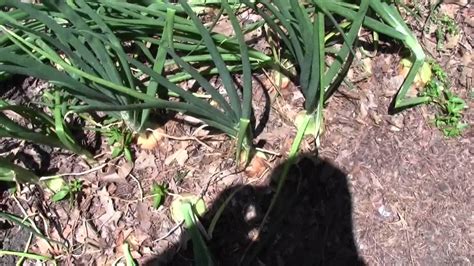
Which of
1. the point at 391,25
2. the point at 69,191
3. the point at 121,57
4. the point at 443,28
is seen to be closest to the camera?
the point at 121,57

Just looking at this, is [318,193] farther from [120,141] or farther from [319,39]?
[120,141]

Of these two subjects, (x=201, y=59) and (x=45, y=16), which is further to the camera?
(x=201, y=59)

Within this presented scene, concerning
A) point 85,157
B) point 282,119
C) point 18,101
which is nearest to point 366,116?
point 282,119

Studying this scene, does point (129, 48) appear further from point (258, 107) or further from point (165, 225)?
point (165, 225)

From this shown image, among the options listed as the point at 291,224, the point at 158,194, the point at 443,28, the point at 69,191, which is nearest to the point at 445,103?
the point at 443,28

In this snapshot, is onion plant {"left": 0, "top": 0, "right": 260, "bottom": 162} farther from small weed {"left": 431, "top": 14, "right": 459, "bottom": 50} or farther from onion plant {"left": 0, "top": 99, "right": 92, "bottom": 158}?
small weed {"left": 431, "top": 14, "right": 459, "bottom": 50}

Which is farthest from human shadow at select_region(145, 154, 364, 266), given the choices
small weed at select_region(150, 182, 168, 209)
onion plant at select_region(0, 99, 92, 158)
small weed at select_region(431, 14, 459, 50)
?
small weed at select_region(431, 14, 459, 50)
